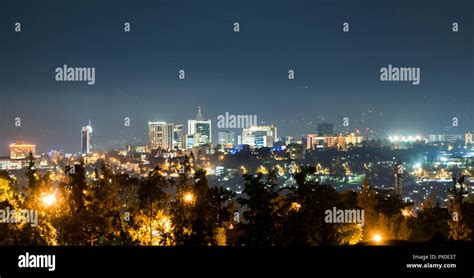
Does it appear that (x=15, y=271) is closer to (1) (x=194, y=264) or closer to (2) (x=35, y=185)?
(1) (x=194, y=264)

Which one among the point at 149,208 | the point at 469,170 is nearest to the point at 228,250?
the point at 149,208

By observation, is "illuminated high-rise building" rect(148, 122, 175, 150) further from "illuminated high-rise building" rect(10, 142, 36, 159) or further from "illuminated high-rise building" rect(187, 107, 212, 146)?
"illuminated high-rise building" rect(10, 142, 36, 159)

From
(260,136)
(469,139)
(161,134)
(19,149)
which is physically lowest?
(19,149)

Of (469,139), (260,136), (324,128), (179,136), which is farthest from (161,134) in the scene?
(469,139)

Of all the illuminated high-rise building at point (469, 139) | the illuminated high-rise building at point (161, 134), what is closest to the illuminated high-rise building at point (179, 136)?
the illuminated high-rise building at point (161, 134)

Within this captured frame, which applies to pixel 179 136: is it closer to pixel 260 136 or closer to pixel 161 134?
pixel 161 134

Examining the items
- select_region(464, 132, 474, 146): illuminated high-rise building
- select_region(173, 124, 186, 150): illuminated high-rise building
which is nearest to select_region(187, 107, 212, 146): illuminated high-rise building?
select_region(173, 124, 186, 150): illuminated high-rise building

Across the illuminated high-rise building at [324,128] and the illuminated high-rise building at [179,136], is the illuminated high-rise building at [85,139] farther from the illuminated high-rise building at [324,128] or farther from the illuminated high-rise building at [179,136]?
the illuminated high-rise building at [324,128]

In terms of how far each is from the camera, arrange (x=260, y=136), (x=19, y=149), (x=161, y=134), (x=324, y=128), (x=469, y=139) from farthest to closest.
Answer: (x=161, y=134) → (x=260, y=136) → (x=324, y=128) → (x=469, y=139) → (x=19, y=149)
